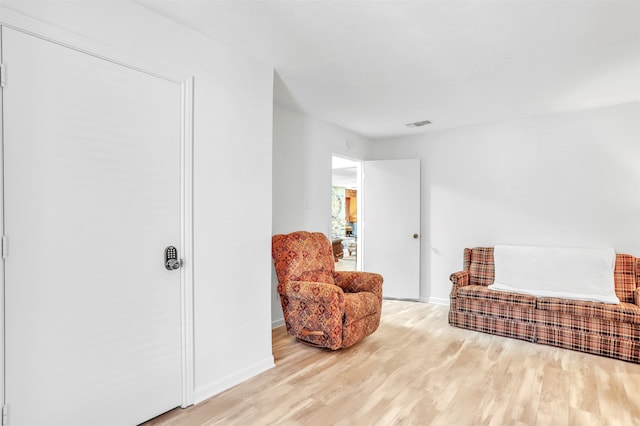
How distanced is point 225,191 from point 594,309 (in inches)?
131

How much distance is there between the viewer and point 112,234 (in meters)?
1.87

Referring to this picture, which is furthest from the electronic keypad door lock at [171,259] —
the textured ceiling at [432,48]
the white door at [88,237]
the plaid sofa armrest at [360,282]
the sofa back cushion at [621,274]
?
the sofa back cushion at [621,274]

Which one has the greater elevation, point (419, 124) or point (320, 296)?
point (419, 124)

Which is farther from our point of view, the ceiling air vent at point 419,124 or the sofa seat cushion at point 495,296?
the ceiling air vent at point 419,124

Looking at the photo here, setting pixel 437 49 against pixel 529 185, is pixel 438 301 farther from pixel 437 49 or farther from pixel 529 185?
pixel 437 49

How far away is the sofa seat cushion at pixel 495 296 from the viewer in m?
3.45

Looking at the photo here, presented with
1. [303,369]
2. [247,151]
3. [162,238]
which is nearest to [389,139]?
[247,151]

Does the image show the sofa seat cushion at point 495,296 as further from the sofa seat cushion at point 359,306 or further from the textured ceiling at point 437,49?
the textured ceiling at point 437,49

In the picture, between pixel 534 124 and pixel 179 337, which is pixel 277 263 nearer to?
pixel 179 337

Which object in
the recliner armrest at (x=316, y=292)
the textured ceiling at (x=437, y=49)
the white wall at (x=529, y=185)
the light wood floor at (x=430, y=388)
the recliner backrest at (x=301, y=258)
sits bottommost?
the light wood floor at (x=430, y=388)

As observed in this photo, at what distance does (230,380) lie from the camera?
2.44m

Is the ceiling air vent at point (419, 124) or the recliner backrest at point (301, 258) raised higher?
the ceiling air vent at point (419, 124)

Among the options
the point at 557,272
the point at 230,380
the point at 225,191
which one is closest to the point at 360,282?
the point at 230,380

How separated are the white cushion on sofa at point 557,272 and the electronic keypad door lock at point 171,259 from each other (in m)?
3.24
